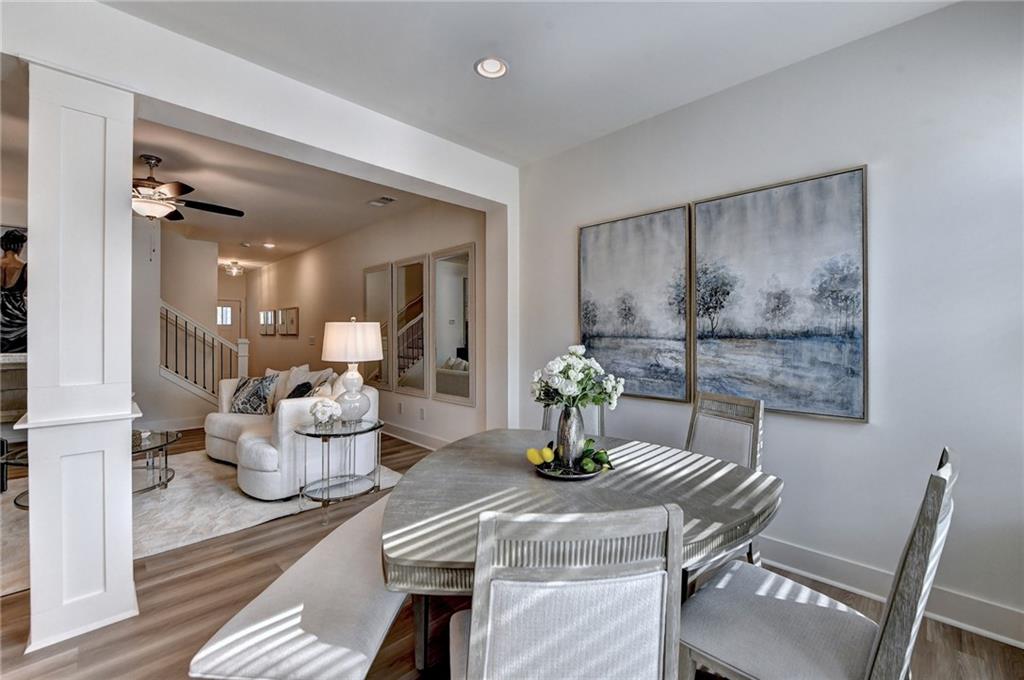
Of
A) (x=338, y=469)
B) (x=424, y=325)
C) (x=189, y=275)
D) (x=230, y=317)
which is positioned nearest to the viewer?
(x=338, y=469)

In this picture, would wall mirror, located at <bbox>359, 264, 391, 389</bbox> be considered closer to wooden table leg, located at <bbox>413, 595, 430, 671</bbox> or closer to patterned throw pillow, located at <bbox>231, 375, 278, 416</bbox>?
patterned throw pillow, located at <bbox>231, 375, 278, 416</bbox>

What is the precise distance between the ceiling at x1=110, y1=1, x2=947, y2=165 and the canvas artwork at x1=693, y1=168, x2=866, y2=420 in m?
0.71

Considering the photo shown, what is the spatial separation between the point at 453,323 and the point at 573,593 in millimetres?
4094

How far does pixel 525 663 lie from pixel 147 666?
1.75 metres

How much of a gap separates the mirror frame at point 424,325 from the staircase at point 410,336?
0.19ft

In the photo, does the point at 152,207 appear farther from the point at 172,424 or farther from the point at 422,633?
the point at 422,633

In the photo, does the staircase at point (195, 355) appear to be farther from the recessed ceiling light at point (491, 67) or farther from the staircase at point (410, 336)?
the recessed ceiling light at point (491, 67)

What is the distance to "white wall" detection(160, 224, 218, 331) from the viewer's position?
6734 mm

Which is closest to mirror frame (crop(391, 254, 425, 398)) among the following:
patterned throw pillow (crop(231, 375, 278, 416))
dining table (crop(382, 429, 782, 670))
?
patterned throw pillow (crop(231, 375, 278, 416))

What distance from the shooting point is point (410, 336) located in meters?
5.36

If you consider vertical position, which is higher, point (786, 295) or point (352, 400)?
point (786, 295)

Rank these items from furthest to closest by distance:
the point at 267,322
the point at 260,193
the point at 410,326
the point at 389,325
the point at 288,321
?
the point at 267,322 → the point at 288,321 → the point at 389,325 → the point at 410,326 → the point at 260,193

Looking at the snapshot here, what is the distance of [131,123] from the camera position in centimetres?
206

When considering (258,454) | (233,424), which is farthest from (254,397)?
(258,454)
